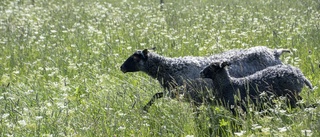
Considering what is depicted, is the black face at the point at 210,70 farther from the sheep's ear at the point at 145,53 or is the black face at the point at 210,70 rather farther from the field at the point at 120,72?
the sheep's ear at the point at 145,53

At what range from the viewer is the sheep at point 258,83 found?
6844 millimetres

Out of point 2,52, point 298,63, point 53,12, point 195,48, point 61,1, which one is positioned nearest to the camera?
point 298,63

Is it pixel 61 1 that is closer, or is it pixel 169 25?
pixel 169 25

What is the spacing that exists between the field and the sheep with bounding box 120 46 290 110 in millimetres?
216

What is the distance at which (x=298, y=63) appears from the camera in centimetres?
915

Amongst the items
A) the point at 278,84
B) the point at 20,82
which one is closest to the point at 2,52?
the point at 20,82

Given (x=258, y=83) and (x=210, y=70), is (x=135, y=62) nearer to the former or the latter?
(x=210, y=70)

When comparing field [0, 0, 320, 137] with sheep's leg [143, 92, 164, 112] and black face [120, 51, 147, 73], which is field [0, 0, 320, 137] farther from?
black face [120, 51, 147, 73]

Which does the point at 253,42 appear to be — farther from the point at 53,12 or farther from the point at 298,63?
the point at 53,12

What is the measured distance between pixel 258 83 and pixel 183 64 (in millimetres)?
1594

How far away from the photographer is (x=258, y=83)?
6.96m

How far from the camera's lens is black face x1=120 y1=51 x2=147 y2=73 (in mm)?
8273

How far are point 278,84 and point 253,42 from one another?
15.4ft

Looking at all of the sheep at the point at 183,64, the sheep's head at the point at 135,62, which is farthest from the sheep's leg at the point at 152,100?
the sheep's head at the point at 135,62
